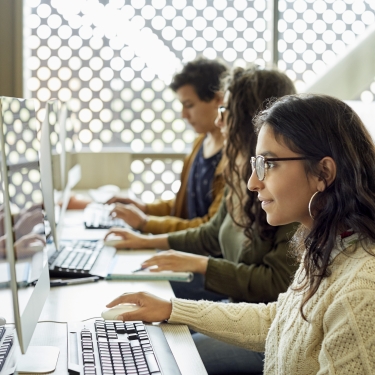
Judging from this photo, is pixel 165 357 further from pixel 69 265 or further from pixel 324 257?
pixel 69 265

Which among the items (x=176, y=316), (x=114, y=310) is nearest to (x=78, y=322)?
(x=114, y=310)

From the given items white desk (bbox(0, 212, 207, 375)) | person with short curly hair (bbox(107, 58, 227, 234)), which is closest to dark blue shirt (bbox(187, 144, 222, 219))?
person with short curly hair (bbox(107, 58, 227, 234))

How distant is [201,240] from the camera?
84.2 inches

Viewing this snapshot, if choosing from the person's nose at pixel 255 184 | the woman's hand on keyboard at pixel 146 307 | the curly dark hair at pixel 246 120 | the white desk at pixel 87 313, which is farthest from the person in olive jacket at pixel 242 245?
the person's nose at pixel 255 184

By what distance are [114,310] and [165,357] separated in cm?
25

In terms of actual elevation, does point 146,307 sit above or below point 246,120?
below

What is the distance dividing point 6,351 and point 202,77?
1819 millimetres

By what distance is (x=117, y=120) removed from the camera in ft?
12.3

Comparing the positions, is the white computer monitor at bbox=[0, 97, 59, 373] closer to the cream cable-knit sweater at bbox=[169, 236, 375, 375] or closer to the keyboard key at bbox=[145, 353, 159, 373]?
the keyboard key at bbox=[145, 353, 159, 373]

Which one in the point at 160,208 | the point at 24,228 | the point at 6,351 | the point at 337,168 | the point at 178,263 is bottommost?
the point at 160,208

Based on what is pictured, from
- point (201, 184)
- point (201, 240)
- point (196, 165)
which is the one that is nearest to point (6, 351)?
point (201, 240)

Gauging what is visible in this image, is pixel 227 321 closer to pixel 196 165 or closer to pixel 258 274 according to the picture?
pixel 258 274

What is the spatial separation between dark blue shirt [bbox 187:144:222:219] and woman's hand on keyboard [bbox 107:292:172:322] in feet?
3.61

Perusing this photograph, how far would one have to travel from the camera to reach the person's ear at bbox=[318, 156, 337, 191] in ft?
3.29
